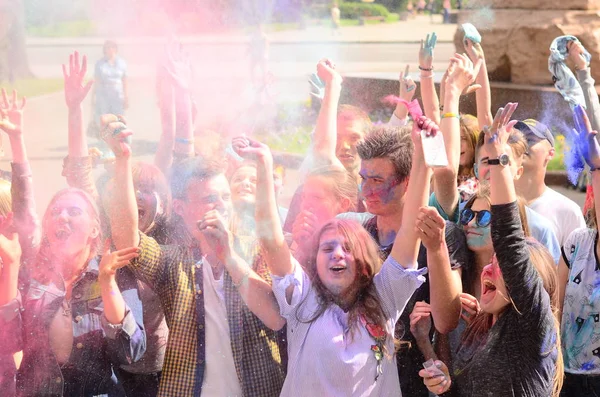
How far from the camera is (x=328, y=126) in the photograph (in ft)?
10.5

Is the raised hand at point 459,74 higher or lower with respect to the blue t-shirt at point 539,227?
higher

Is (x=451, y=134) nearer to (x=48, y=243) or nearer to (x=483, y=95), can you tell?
(x=483, y=95)

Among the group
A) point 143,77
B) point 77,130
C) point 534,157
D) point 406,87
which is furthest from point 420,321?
point 143,77

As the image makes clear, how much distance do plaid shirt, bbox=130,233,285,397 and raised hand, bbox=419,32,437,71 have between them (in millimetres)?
1283

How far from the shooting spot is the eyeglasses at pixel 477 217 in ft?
8.64

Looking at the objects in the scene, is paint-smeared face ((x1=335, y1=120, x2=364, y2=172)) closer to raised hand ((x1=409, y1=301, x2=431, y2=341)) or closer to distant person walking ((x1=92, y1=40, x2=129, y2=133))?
distant person walking ((x1=92, y1=40, x2=129, y2=133))

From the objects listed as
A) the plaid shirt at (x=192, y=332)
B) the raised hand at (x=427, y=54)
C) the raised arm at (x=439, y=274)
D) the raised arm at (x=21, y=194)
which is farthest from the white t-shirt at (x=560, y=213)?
the raised arm at (x=21, y=194)

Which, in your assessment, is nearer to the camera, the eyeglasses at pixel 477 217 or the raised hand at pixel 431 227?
the raised hand at pixel 431 227

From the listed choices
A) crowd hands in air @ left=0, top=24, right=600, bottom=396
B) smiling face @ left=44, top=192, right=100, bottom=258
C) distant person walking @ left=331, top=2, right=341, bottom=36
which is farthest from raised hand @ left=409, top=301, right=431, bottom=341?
distant person walking @ left=331, top=2, right=341, bottom=36

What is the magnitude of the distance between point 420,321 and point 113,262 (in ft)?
3.08

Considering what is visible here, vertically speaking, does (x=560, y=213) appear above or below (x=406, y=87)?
below

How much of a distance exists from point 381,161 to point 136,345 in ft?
3.22

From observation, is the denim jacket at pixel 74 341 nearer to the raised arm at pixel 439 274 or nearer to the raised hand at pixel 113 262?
the raised hand at pixel 113 262

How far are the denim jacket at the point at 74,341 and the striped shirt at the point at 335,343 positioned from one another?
19.4 inches
